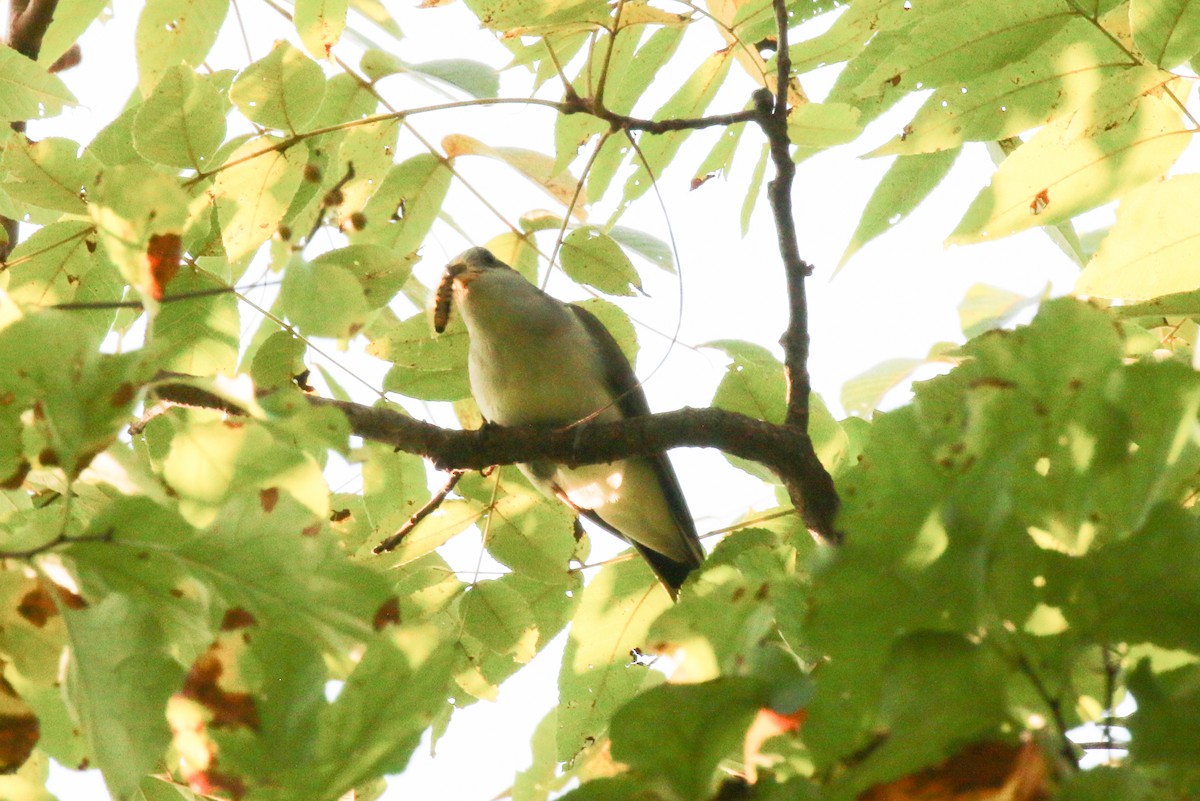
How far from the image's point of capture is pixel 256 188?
245 centimetres

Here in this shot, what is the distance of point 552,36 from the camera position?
2500mm

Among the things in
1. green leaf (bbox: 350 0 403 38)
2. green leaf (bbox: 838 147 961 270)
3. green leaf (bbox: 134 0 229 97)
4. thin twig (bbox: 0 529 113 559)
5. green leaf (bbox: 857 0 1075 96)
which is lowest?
thin twig (bbox: 0 529 113 559)

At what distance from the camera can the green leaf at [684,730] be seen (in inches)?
33.5

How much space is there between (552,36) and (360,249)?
719 mm

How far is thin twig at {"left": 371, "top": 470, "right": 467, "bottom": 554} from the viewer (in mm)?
2617

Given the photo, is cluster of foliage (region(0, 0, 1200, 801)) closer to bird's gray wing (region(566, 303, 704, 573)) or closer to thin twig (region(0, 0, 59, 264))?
thin twig (region(0, 0, 59, 264))

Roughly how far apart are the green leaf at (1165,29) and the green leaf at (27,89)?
233 cm

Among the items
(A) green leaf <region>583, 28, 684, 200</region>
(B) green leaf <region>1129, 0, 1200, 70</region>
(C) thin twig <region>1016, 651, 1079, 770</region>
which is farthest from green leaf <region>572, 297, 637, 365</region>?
(C) thin twig <region>1016, 651, 1079, 770</region>

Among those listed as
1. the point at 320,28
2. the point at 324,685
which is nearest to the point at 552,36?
the point at 320,28

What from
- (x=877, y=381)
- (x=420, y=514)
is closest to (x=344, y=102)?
(x=420, y=514)

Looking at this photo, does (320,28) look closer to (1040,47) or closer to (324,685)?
(1040,47)

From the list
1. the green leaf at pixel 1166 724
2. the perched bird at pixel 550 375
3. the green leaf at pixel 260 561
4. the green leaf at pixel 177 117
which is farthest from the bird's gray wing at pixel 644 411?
the green leaf at pixel 1166 724

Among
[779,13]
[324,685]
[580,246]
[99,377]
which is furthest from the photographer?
[580,246]

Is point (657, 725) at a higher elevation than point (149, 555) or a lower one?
lower
